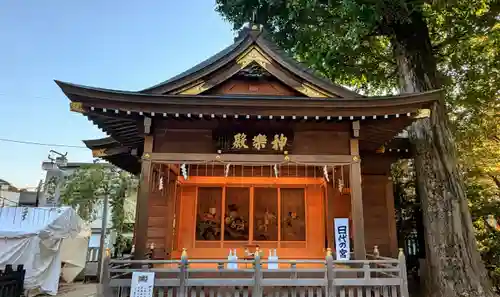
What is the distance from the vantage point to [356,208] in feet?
22.8

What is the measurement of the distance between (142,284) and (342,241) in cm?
427

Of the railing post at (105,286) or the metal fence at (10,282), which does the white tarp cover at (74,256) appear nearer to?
the metal fence at (10,282)

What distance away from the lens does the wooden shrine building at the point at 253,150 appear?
6.88m

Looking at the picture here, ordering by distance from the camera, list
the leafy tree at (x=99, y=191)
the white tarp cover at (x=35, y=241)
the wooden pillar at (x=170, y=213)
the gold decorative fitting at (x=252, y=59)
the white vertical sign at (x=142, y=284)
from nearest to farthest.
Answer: the white vertical sign at (x=142, y=284), the gold decorative fitting at (x=252, y=59), the wooden pillar at (x=170, y=213), the white tarp cover at (x=35, y=241), the leafy tree at (x=99, y=191)

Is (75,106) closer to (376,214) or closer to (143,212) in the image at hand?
(143,212)

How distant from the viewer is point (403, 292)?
6145 millimetres

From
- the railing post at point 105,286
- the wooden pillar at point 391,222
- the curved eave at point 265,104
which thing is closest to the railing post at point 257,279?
the railing post at point 105,286

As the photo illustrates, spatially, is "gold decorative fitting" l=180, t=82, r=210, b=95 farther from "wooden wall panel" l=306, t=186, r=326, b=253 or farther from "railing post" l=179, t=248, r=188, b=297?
"wooden wall panel" l=306, t=186, r=326, b=253

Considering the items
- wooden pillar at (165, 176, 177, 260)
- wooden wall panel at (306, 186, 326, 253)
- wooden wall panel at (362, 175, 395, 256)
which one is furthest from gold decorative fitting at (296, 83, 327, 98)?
wooden pillar at (165, 176, 177, 260)

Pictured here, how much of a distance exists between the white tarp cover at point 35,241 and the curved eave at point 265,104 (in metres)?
6.62

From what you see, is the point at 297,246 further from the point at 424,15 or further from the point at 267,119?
the point at 424,15

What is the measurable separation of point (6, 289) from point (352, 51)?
38.2ft

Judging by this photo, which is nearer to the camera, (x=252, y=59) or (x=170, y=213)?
(x=252, y=59)

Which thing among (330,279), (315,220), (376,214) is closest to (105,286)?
(330,279)
